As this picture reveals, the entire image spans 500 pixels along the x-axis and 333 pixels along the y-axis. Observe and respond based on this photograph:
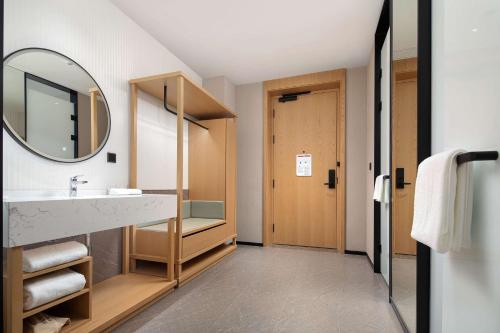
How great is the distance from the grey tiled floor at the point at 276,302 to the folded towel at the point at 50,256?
59cm

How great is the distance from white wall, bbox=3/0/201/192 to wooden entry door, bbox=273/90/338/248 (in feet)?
6.27

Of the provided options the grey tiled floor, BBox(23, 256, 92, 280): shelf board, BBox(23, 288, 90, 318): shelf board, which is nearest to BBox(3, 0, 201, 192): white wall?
BBox(23, 256, 92, 280): shelf board

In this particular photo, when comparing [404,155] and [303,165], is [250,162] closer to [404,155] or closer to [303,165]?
[303,165]

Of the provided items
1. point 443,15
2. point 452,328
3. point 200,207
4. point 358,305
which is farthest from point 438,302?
point 200,207

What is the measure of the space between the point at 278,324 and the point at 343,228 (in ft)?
7.00

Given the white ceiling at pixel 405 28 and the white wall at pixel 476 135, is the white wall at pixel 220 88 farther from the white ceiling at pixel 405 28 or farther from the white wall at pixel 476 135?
the white wall at pixel 476 135

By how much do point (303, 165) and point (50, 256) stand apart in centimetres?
318

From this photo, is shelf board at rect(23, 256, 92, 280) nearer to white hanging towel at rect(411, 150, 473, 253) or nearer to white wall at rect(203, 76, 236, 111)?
white hanging towel at rect(411, 150, 473, 253)

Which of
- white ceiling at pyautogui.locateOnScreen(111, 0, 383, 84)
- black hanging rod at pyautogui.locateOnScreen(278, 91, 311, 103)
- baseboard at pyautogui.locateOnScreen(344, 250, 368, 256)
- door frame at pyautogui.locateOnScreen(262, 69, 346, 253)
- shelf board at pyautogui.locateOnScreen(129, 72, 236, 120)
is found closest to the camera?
white ceiling at pyautogui.locateOnScreen(111, 0, 383, 84)

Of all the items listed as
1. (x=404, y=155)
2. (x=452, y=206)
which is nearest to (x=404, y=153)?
(x=404, y=155)

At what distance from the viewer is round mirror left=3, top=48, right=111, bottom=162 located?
158cm

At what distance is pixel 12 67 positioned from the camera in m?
1.57

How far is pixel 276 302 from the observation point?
1.99m

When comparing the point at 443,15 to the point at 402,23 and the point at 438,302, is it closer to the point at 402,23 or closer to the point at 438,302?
the point at 402,23
